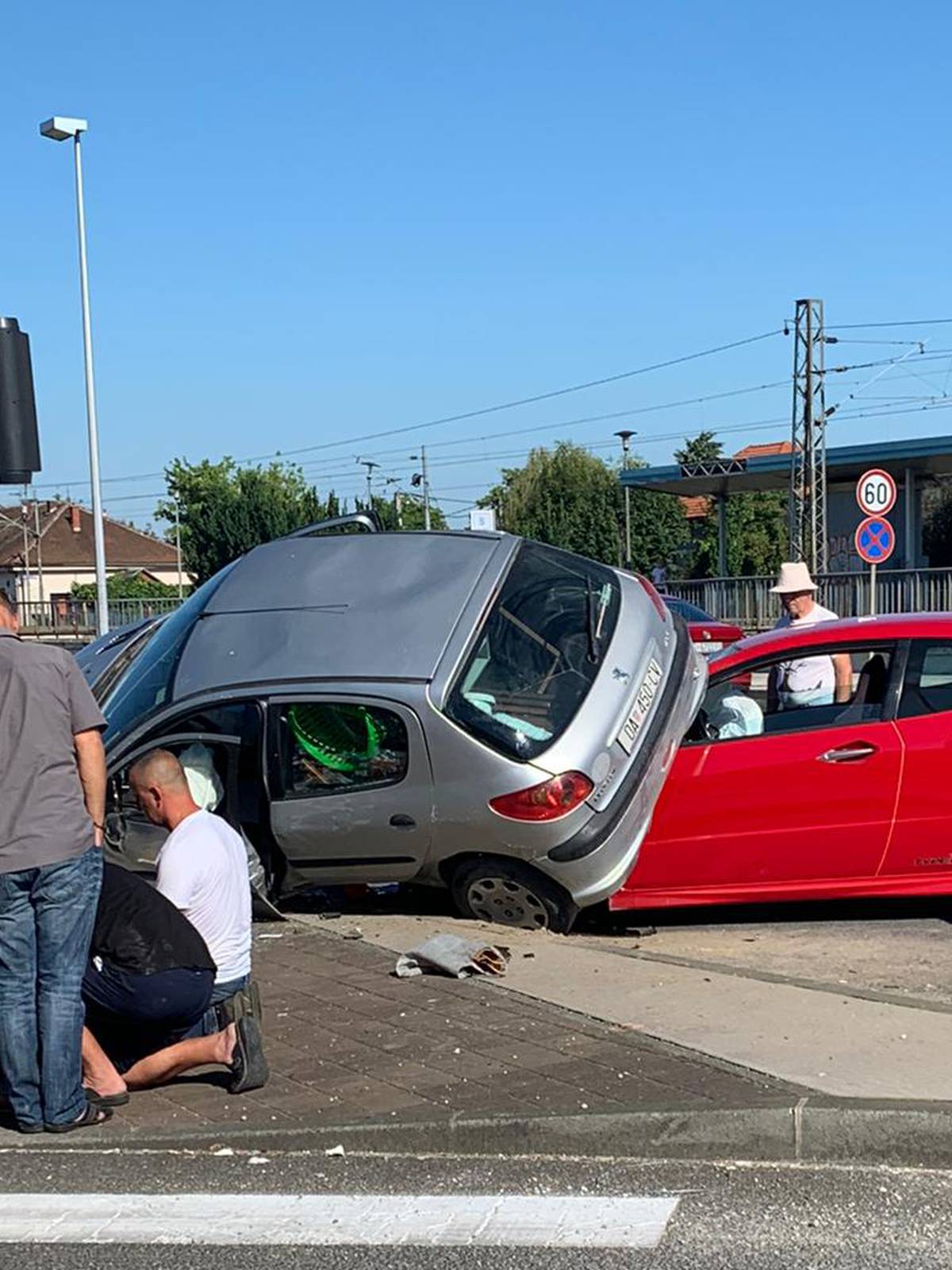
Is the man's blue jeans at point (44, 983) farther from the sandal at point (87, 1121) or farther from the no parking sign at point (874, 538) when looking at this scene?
the no parking sign at point (874, 538)

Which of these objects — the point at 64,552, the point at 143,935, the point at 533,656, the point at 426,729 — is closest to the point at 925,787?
the point at 533,656

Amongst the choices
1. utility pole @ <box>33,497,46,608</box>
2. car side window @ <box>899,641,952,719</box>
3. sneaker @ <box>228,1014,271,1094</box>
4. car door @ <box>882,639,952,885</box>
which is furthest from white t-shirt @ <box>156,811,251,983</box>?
utility pole @ <box>33,497,46,608</box>

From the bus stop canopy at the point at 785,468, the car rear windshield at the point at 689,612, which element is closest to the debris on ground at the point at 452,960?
the car rear windshield at the point at 689,612

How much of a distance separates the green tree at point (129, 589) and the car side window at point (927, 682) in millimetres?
60161

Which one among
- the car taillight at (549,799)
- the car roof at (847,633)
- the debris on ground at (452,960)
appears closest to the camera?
the debris on ground at (452,960)

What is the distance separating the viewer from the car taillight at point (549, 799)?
24.0 ft

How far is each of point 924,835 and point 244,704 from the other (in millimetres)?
3514

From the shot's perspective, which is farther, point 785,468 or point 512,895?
point 785,468

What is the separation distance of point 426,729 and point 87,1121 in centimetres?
282

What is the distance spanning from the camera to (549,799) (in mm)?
7301

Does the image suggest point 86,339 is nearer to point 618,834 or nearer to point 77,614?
point 618,834

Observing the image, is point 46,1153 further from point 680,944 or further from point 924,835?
point 924,835

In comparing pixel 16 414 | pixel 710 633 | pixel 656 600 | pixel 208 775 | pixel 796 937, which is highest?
pixel 16 414

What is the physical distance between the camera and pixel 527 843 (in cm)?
739
